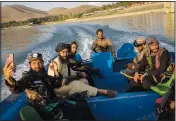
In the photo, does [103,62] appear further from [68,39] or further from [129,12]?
[129,12]

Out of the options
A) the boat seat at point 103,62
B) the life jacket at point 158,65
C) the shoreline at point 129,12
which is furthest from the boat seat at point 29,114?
the shoreline at point 129,12

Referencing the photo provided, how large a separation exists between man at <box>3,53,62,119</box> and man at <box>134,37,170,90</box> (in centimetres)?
86

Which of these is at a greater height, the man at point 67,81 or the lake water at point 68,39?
the man at point 67,81

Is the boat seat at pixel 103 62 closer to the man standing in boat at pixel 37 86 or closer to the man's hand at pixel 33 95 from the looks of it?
the man standing in boat at pixel 37 86

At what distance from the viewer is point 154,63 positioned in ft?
9.52

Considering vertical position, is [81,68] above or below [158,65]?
below

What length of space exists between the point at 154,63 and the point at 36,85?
43.6 inches

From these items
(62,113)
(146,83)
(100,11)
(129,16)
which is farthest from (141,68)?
(129,16)

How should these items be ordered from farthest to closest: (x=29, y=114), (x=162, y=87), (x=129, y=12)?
(x=129, y=12), (x=162, y=87), (x=29, y=114)

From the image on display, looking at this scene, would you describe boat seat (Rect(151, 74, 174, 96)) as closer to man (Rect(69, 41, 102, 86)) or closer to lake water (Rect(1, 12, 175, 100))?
man (Rect(69, 41, 102, 86))

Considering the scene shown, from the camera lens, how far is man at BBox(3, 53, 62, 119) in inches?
92.7

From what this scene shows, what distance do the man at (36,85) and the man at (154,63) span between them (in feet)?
2.83

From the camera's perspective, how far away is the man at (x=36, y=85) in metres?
2.35

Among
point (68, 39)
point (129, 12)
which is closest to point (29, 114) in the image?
point (68, 39)
